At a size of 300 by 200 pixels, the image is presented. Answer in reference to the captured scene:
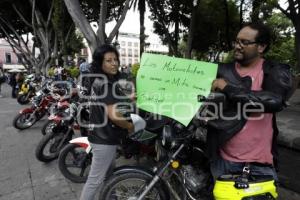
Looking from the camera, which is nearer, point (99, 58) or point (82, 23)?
point (99, 58)

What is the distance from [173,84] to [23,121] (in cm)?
608

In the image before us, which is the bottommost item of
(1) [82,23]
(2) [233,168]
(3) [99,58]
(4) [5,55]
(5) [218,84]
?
(2) [233,168]

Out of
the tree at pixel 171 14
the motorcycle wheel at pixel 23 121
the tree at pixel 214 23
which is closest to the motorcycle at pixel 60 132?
the motorcycle wheel at pixel 23 121

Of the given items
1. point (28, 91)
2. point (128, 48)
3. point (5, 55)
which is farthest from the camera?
point (128, 48)

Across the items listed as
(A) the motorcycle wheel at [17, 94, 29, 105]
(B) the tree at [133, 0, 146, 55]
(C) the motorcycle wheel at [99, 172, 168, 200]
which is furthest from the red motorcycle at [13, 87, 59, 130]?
(B) the tree at [133, 0, 146, 55]

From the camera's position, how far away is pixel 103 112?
2.56 m

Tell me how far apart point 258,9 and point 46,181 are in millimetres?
15107

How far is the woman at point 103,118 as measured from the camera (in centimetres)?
248

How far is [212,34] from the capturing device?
28531 mm

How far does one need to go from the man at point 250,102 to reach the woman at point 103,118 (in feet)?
2.76

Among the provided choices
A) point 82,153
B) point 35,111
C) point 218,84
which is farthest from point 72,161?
point 35,111

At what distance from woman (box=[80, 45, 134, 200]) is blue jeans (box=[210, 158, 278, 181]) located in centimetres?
81

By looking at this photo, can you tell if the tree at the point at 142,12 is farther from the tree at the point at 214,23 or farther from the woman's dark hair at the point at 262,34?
the woman's dark hair at the point at 262,34

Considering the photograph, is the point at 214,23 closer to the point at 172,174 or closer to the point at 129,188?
the point at 172,174
